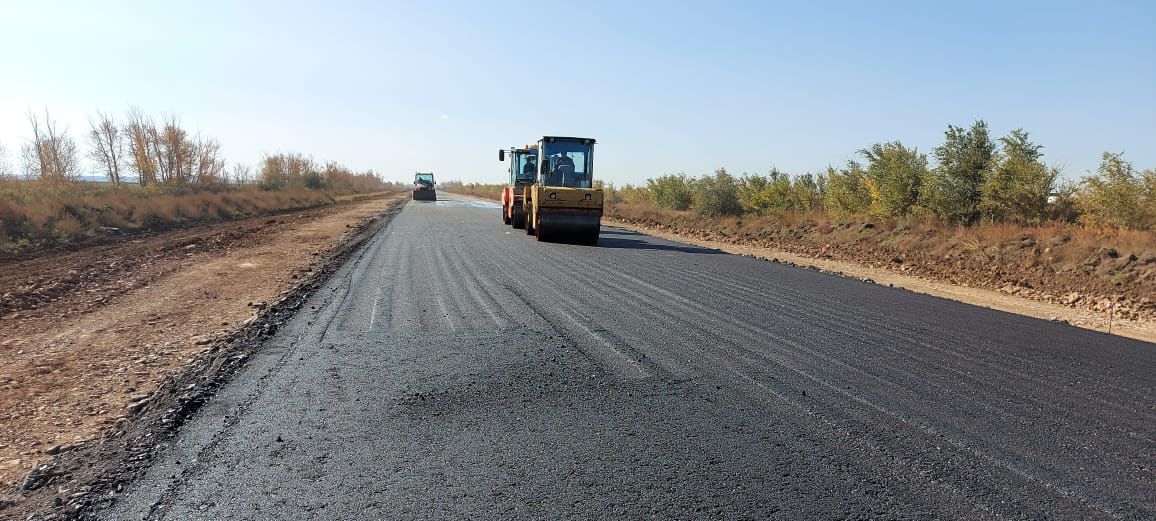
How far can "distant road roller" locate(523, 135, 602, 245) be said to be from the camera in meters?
17.3

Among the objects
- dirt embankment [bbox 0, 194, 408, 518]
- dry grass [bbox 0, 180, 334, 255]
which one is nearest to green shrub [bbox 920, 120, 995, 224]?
dirt embankment [bbox 0, 194, 408, 518]

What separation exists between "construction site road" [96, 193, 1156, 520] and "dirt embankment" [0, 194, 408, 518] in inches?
26.1

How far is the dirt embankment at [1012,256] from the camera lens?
36.8 ft

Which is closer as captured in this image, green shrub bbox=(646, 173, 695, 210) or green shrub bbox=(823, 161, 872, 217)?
green shrub bbox=(823, 161, 872, 217)

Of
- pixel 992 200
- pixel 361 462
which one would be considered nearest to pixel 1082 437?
pixel 361 462

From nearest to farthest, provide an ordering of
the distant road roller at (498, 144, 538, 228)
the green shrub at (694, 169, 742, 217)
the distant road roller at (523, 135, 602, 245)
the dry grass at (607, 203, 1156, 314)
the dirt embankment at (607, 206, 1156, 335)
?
the dirt embankment at (607, 206, 1156, 335), the dry grass at (607, 203, 1156, 314), the distant road roller at (523, 135, 602, 245), the distant road roller at (498, 144, 538, 228), the green shrub at (694, 169, 742, 217)

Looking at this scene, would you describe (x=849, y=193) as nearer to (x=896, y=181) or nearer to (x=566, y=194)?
(x=896, y=181)

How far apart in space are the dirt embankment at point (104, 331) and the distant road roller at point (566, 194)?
534 centimetres

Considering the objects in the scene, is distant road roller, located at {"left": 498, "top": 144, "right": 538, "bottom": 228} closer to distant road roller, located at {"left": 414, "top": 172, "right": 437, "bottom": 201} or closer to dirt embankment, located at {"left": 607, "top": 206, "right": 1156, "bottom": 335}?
dirt embankment, located at {"left": 607, "top": 206, "right": 1156, "bottom": 335}

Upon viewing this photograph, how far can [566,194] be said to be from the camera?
56.6 ft

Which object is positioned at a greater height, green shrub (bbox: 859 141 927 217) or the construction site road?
green shrub (bbox: 859 141 927 217)

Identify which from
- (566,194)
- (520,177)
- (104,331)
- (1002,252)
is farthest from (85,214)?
(1002,252)

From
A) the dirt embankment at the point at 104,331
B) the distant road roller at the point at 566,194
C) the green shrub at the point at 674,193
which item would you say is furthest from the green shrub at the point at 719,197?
the dirt embankment at the point at 104,331

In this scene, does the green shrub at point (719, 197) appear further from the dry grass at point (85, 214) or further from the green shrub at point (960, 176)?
the dry grass at point (85, 214)
